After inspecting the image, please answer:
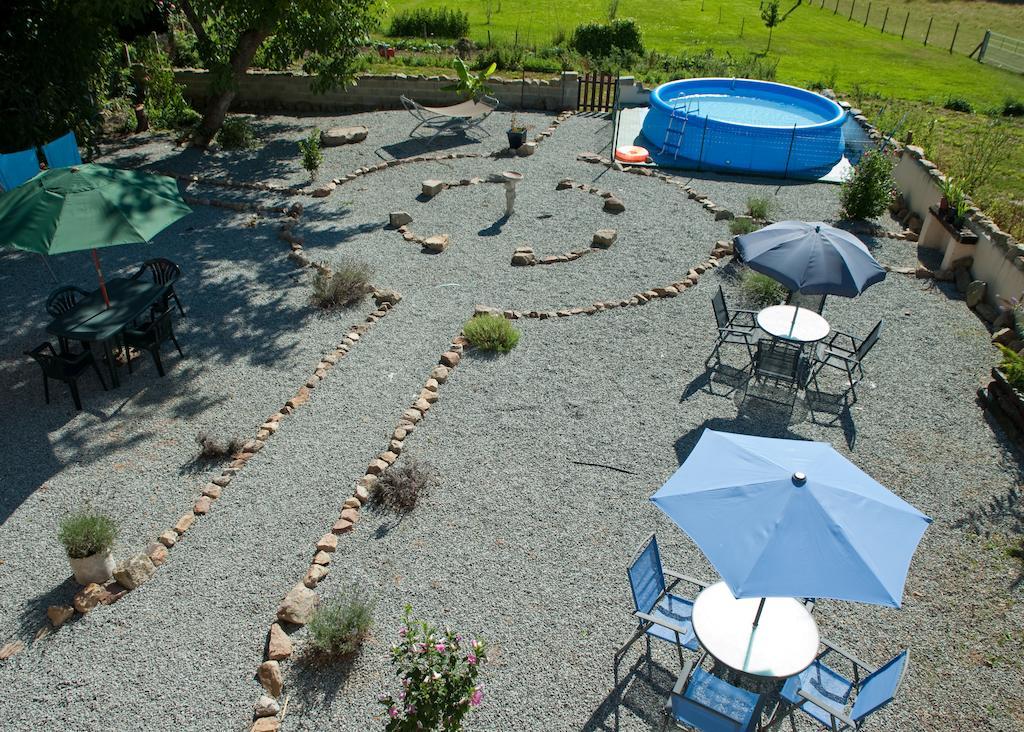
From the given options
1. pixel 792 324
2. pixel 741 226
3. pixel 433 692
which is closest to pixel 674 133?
pixel 741 226

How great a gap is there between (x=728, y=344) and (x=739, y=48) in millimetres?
20185

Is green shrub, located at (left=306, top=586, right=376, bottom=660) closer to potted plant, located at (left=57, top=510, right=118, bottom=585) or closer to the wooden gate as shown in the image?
potted plant, located at (left=57, top=510, right=118, bottom=585)

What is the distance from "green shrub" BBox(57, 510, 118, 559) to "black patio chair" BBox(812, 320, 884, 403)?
22.1 ft

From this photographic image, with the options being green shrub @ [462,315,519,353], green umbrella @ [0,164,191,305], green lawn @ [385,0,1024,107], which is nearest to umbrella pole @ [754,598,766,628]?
green shrub @ [462,315,519,353]

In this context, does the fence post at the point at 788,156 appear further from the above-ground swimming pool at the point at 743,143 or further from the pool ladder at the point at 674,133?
the pool ladder at the point at 674,133

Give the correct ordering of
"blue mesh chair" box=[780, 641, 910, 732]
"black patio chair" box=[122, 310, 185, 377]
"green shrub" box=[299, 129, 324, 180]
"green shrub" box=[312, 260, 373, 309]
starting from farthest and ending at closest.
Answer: "green shrub" box=[299, 129, 324, 180] → "green shrub" box=[312, 260, 373, 309] → "black patio chair" box=[122, 310, 185, 377] → "blue mesh chair" box=[780, 641, 910, 732]

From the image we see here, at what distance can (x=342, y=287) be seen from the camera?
30.0ft

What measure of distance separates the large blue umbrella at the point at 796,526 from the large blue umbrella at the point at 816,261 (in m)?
2.86

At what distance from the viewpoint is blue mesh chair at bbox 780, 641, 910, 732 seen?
418 centimetres

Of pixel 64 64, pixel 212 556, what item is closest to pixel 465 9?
pixel 64 64

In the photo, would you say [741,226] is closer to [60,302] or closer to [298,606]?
[298,606]

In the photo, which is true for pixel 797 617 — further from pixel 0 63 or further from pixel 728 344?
pixel 0 63

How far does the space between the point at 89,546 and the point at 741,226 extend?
368 inches

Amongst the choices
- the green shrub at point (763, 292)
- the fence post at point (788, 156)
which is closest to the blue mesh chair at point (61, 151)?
the green shrub at point (763, 292)
